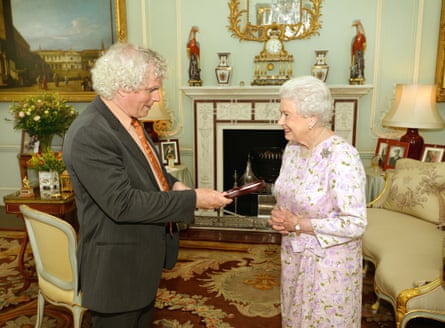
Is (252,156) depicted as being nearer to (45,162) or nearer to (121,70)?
(45,162)

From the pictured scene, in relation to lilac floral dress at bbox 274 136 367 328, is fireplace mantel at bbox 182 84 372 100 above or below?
above

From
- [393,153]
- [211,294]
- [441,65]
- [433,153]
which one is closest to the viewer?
[211,294]

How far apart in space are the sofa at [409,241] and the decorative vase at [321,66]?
4.41 feet

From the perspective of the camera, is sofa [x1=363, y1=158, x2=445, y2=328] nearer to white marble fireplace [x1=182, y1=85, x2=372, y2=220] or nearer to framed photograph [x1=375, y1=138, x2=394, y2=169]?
framed photograph [x1=375, y1=138, x2=394, y2=169]

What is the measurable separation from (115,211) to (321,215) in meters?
0.89

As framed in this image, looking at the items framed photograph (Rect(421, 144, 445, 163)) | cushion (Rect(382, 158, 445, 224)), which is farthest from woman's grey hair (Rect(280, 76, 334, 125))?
framed photograph (Rect(421, 144, 445, 163))

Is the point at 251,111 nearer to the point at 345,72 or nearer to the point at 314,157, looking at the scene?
the point at 345,72

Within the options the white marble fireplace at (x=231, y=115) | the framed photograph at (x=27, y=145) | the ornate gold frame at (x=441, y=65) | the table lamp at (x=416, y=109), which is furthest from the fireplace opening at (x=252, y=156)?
the framed photograph at (x=27, y=145)

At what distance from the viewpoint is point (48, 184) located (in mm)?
3088

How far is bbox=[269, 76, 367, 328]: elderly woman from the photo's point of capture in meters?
1.66

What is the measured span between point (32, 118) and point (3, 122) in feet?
7.00

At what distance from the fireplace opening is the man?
3.23 meters

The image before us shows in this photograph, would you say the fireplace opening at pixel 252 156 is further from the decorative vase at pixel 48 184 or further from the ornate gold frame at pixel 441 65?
the decorative vase at pixel 48 184

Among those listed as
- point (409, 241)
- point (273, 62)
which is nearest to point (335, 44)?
point (273, 62)
